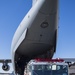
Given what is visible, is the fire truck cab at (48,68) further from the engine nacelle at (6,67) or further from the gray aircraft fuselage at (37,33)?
the engine nacelle at (6,67)

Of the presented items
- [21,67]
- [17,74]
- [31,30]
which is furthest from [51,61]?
[17,74]

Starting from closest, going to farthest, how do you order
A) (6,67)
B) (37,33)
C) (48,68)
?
(48,68) < (37,33) < (6,67)

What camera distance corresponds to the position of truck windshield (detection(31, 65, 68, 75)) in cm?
1470

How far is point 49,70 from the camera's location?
14742mm

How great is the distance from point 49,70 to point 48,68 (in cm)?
16

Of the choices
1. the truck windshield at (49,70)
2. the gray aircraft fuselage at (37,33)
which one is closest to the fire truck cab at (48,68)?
the truck windshield at (49,70)

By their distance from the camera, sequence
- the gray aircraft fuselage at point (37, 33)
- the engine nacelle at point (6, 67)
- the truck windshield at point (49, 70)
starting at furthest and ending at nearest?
the engine nacelle at point (6, 67), the gray aircraft fuselage at point (37, 33), the truck windshield at point (49, 70)

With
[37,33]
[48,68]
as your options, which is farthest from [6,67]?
[48,68]

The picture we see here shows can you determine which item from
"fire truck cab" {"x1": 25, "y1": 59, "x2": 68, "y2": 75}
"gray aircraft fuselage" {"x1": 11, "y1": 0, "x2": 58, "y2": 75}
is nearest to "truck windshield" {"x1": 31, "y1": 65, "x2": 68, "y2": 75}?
"fire truck cab" {"x1": 25, "y1": 59, "x2": 68, "y2": 75}

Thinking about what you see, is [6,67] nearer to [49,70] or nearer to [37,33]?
[37,33]

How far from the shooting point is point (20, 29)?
1792 centimetres

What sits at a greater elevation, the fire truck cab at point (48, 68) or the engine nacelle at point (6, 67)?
the engine nacelle at point (6, 67)

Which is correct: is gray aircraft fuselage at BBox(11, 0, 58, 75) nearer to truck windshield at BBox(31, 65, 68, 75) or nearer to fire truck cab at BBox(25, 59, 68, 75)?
fire truck cab at BBox(25, 59, 68, 75)

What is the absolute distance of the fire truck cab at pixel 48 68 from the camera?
1474 cm
